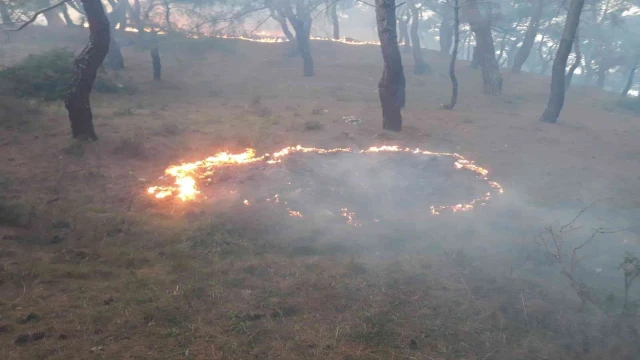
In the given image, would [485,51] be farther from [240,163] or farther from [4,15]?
[4,15]

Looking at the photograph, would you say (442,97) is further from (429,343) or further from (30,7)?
(30,7)

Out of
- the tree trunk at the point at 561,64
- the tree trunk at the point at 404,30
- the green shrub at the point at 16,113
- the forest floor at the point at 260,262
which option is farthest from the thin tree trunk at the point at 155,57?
the tree trunk at the point at 404,30

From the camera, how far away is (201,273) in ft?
15.2

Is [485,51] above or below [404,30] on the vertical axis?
below

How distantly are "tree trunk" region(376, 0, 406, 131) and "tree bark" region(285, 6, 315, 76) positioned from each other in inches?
372

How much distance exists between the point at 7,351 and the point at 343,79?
1765cm

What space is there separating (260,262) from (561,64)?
38.9 feet

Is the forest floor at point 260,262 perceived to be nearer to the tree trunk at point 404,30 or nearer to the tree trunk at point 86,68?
the tree trunk at point 86,68

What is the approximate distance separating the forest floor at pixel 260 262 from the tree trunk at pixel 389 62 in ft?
2.12

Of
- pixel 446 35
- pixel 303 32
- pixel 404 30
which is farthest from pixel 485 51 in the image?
pixel 446 35

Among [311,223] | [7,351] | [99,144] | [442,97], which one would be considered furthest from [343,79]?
[7,351]

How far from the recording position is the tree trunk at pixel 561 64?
12.7 metres

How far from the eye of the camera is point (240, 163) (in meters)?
8.26

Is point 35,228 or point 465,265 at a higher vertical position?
point 35,228
